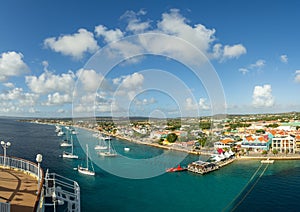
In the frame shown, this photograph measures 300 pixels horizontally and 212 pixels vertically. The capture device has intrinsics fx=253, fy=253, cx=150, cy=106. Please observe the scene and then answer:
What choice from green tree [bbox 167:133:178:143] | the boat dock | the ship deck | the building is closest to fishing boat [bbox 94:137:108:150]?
green tree [bbox 167:133:178:143]

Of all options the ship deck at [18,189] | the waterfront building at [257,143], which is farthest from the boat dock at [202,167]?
the ship deck at [18,189]

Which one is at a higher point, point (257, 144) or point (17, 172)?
point (17, 172)

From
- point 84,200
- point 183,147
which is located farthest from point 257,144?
point 84,200

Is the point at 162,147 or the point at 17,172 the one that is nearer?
the point at 17,172

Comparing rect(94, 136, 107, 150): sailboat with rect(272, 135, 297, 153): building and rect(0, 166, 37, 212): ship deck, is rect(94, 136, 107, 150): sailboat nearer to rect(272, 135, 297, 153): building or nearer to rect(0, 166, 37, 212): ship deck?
rect(272, 135, 297, 153): building

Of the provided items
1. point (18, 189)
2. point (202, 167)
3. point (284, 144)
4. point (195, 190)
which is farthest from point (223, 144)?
point (18, 189)

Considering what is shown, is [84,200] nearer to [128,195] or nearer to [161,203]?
[128,195]

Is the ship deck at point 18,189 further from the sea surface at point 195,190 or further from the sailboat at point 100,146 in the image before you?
the sailboat at point 100,146
